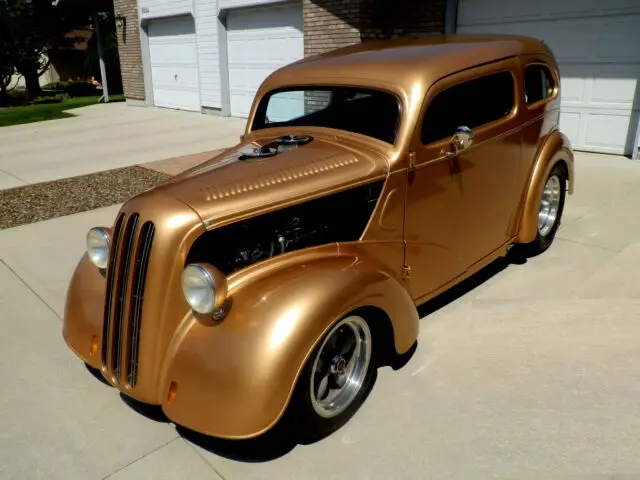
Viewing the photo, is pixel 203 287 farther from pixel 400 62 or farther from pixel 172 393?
pixel 400 62

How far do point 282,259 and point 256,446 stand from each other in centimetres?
91

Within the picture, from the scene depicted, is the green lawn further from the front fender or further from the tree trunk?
the front fender

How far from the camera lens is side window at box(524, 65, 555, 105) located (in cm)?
423

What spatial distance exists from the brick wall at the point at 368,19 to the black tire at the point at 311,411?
27.3 ft

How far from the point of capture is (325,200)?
2.91 meters

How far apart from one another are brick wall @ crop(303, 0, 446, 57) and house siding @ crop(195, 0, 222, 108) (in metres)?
4.19

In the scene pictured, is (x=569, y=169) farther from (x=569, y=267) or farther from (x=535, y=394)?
(x=535, y=394)

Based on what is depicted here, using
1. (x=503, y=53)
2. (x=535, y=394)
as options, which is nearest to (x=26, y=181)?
(x=503, y=53)

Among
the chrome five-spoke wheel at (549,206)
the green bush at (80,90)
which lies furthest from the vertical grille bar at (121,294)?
the green bush at (80,90)

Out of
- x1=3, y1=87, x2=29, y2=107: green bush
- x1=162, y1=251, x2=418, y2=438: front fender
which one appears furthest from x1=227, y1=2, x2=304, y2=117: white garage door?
x1=3, y1=87, x2=29, y2=107: green bush

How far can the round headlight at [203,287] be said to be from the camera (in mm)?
2377

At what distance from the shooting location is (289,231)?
2.85m

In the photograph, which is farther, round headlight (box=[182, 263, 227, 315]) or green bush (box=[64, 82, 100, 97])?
green bush (box=[64, 82, 100, 97])

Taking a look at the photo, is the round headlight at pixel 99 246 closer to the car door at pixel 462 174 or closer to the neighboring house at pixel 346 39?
the car door at pixel 462 174
